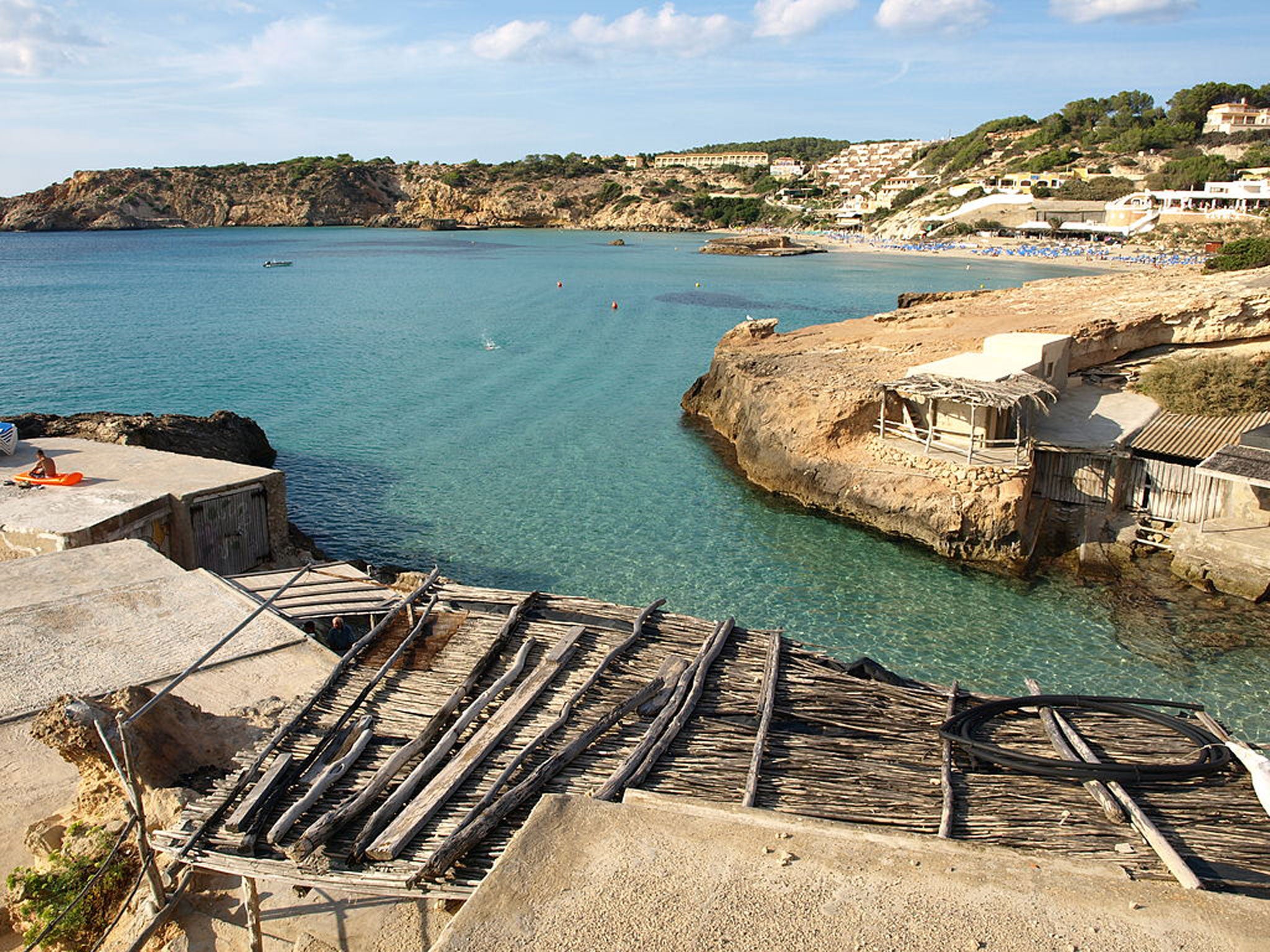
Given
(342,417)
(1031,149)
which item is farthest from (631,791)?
(1031,149)

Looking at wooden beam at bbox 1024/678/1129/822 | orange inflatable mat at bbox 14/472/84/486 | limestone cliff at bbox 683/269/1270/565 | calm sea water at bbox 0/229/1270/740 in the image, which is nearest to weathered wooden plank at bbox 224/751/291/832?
wooden beam at bbox 1024/678/1129/822

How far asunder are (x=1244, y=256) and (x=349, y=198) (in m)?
150

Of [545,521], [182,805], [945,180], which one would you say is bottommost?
[545,521]

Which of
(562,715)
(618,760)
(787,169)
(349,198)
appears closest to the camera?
(618,760)

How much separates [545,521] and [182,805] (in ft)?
42.3

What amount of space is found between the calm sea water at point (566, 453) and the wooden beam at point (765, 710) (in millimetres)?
7290

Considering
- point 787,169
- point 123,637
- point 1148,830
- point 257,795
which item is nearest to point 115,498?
point 123,637

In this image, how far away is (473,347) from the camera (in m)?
41.2

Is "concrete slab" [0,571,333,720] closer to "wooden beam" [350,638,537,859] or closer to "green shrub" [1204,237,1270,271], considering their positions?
"wooden beam" [350,638,537,859]

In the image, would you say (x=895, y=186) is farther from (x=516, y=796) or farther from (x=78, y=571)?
(x=516, y=796)

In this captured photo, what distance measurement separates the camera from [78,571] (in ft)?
37.3

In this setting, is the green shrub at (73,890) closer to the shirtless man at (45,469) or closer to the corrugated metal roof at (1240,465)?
the shirtless man at (45,469)

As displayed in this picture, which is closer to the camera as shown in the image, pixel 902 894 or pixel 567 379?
pixel 902 894

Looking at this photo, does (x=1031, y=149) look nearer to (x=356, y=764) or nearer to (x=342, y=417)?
(x=342, y=417)
